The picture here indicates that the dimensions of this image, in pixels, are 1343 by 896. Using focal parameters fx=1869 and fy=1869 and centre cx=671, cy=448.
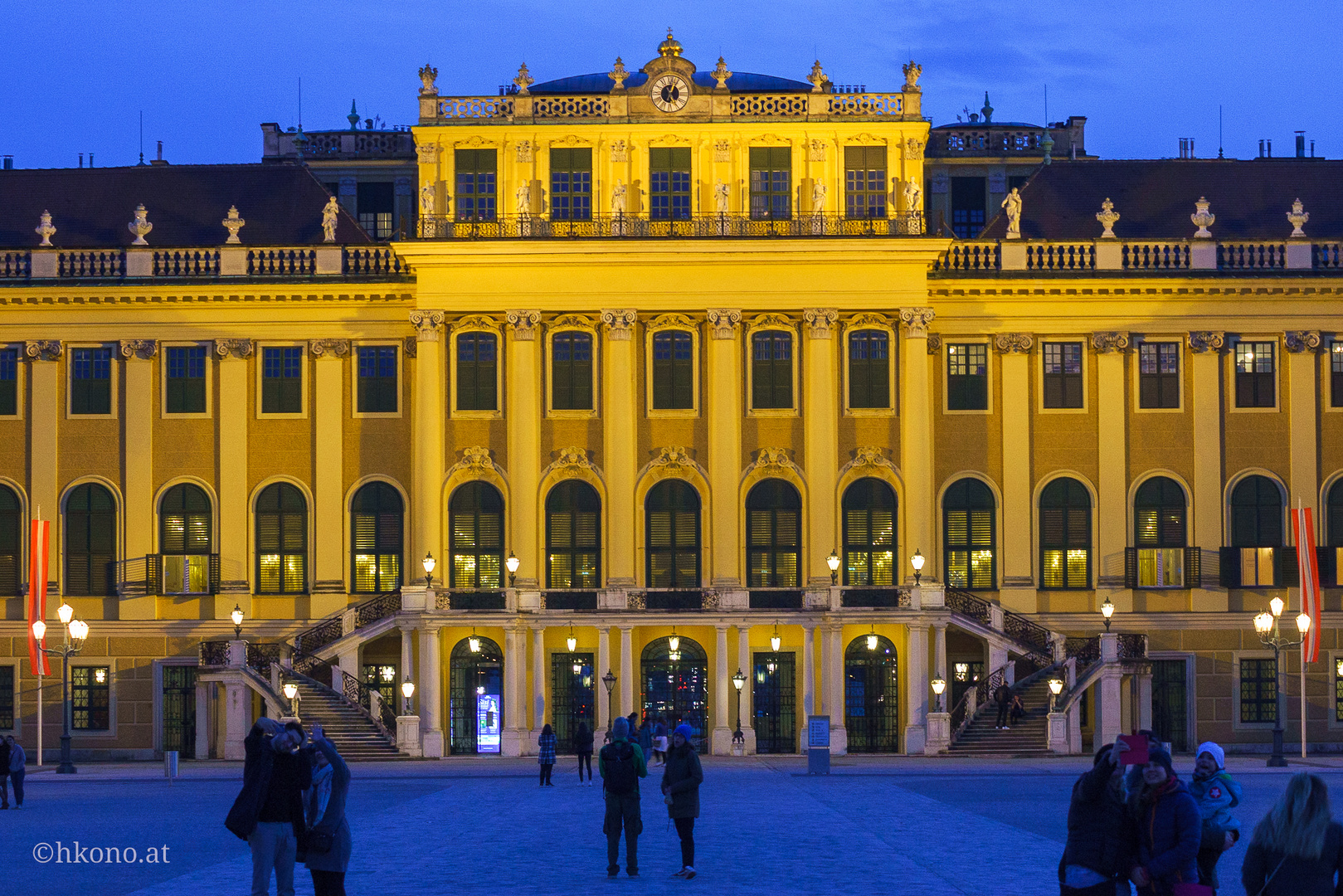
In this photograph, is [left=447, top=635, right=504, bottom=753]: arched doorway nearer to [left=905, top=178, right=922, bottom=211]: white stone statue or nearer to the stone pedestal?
the stone pedestal

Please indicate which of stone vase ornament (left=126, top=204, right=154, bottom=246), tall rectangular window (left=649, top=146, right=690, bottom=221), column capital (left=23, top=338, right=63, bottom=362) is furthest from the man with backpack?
stone vase ornament (left=126, top=204, right=154, bottom=246)

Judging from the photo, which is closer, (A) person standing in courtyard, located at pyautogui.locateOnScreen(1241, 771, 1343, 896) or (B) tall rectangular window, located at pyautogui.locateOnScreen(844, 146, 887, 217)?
(A) person standing in courtyard, located at pyautogui.locateOnScreen(1241, 771, 1343, 896)

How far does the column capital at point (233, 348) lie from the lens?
179 feet

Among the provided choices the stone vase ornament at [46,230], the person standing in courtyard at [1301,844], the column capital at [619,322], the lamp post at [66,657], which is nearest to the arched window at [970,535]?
the column capital at [619,322]

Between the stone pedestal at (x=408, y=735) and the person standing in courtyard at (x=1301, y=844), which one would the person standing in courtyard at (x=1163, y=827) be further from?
the stone pedestal at (x=408, y=735)

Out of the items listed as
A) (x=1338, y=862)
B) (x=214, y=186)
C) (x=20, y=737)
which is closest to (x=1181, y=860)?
(x=1338, y=862)

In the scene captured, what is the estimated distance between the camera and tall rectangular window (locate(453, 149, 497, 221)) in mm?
54188

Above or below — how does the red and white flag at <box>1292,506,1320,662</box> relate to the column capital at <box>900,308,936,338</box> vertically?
below

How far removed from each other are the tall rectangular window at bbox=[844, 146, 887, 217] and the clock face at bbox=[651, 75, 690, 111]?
16.1ft

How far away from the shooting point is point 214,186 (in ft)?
194

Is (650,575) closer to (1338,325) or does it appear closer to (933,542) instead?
(933,542)

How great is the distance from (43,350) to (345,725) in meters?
15.1

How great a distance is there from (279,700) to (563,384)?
A: 1193 cm

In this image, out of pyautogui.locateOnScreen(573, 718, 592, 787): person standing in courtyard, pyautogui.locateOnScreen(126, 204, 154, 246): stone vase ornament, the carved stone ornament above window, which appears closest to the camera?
pyautogui.locateOnScreen(573, 718, 592, 787): person standing in courtyard
